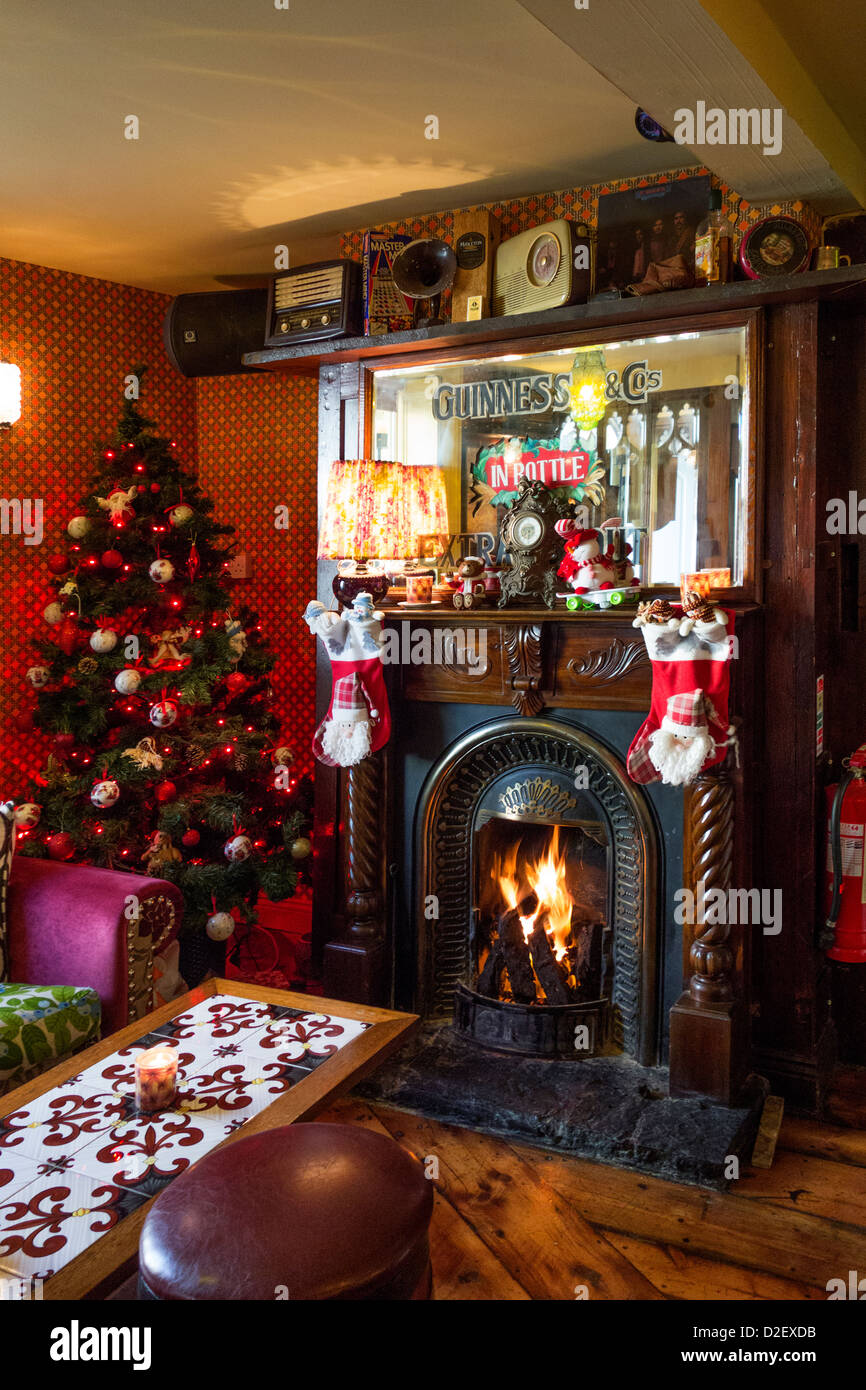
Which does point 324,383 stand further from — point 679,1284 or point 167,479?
point 679,1284

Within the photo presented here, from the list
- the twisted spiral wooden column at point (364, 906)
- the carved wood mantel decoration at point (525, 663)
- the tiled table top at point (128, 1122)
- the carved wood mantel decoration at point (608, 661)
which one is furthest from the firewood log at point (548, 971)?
the tiled table top at point (128, 1122)

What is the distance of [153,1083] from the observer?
186 centimetres

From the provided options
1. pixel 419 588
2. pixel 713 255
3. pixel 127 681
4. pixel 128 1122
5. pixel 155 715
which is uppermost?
pixel 713 255

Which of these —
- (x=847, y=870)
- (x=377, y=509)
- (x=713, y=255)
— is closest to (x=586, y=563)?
(x=377, y=509)

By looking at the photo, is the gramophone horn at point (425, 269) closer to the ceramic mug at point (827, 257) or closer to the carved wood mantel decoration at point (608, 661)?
the ceramic mug at point (827, 257)

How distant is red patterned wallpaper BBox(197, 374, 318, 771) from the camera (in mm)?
4332

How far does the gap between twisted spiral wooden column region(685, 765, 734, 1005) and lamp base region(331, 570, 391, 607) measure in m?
1.13

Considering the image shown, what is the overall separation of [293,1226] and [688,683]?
166 centimetres

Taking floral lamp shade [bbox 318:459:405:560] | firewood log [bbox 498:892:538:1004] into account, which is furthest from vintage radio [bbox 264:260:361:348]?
firewood log [bbox 498:892:538:1004]

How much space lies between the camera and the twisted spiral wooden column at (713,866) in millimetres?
2668

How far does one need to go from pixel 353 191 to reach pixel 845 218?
1505 mm

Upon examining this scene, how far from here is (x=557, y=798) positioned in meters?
3.07

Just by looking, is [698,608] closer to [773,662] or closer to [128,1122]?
[773,662]
